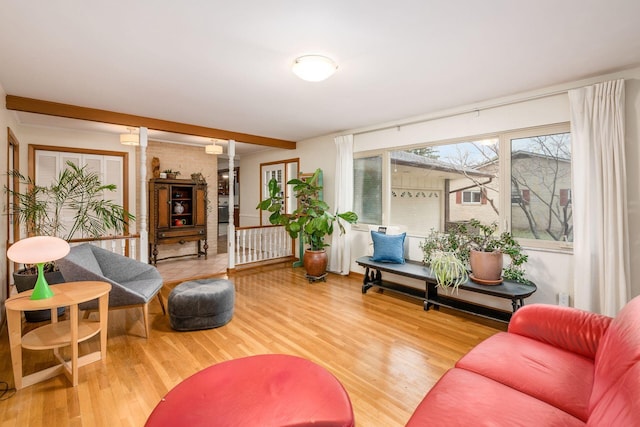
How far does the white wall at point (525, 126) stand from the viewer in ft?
8.89

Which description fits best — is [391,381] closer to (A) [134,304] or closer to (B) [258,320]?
(B) [258,320]

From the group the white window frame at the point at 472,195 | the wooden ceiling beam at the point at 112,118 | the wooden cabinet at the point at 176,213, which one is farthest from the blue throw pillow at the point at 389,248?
the wooden cabinet at the point at 176,213

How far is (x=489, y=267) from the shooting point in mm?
3158

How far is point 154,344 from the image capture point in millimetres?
2766

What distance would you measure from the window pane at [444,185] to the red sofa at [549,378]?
2.07 m

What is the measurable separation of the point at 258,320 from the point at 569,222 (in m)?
3.44

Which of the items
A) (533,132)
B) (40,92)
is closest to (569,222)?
(533,132)

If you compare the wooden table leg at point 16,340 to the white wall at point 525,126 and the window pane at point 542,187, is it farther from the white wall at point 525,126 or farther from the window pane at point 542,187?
the window pane at point 542,187

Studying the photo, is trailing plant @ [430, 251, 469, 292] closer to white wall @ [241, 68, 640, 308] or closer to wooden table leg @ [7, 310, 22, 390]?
white wall @ [241, 68, 640, 308]

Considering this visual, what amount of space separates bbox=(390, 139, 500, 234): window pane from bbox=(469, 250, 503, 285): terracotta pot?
0.68 m

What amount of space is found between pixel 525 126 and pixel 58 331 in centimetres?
478

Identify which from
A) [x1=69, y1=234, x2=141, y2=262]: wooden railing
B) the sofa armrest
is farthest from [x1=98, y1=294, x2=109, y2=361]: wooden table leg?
the sofa armrest

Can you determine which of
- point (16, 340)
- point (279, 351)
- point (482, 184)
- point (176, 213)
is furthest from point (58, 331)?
point (482, 184)

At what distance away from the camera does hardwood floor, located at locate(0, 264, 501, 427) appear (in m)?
1.92
